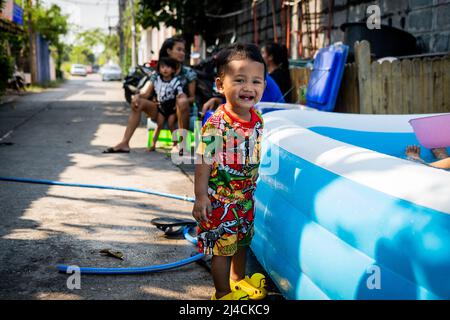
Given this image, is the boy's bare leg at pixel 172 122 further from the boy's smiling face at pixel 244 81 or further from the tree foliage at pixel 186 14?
the tree foliage at pixel 186 14

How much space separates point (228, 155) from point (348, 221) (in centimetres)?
72

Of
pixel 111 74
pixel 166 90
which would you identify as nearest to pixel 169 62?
pixel 166 90

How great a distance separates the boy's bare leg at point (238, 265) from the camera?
2.69m

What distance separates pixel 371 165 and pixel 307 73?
5.33m

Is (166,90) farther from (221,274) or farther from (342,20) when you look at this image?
(221,274)

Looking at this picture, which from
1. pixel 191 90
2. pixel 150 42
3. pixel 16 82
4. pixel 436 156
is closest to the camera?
pixel 436 156

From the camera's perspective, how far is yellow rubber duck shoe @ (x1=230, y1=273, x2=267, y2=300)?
2609 millimetres

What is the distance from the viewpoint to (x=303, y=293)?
2.29 m

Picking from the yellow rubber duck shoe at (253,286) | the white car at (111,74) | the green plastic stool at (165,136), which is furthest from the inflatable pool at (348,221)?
the white car at (111,74)

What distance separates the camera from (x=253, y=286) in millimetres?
2656

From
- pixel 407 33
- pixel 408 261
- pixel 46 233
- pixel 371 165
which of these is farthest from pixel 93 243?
pixel 407 33

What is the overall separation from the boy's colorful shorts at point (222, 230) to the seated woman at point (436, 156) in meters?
1.40

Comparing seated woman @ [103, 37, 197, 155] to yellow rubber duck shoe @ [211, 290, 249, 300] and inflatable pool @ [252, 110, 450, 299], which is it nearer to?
inflatable pool @ [252, 110, 450, 299]

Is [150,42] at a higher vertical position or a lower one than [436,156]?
higher
